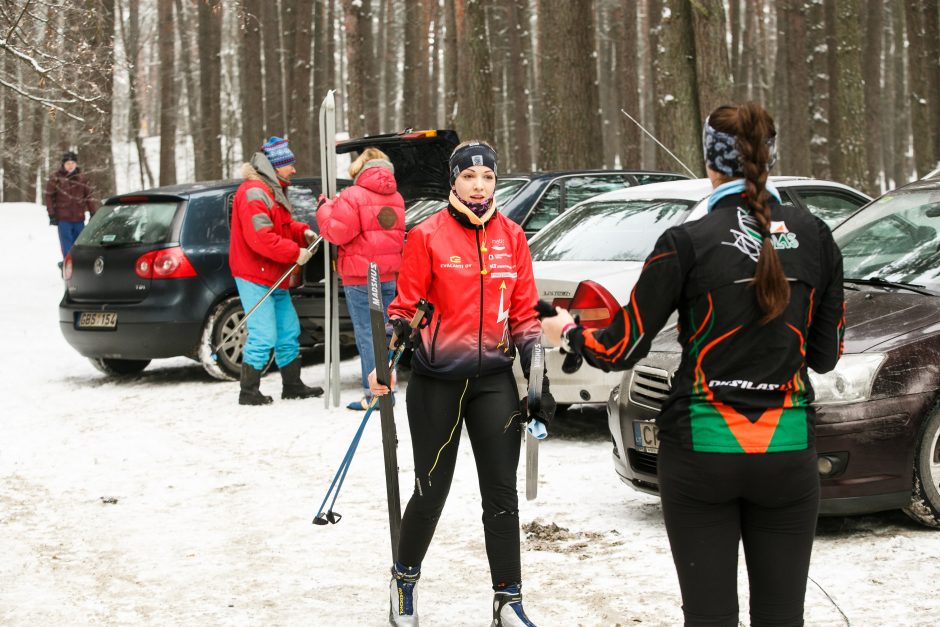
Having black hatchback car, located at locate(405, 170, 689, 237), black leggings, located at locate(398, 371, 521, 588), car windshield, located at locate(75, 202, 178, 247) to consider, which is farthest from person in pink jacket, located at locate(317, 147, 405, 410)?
black leggings, located at locate(398, 371, 521, 588)

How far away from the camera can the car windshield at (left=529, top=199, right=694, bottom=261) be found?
26.6 feet

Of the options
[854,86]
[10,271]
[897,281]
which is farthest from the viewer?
[10,271]

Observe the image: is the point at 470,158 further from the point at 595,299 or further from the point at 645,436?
the point at 645,436

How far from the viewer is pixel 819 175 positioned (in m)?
19.8

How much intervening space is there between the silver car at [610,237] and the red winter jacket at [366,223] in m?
1.14

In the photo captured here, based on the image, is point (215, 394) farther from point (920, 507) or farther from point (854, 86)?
point (854, 86)

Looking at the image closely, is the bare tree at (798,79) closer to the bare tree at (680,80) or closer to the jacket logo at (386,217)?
the bare tree at (680,80)

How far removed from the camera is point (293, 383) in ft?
32.9

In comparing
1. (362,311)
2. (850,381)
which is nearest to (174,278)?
(362,311)

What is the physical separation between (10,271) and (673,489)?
2210cm

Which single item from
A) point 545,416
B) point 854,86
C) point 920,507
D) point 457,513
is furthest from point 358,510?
point 854,86

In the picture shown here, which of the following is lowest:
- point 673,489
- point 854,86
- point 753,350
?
point 673,489

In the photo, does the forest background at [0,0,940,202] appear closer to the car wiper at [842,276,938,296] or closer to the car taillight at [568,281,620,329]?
the car wiper at [842,276,938,296]

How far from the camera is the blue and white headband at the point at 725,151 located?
295 cm
